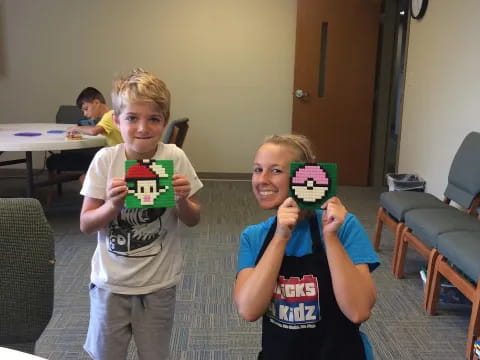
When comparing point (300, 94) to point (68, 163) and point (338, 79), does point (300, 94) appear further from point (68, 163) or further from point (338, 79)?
point (68, 163)

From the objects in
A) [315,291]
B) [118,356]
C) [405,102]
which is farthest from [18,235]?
[405,102]

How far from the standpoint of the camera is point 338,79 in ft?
16.7

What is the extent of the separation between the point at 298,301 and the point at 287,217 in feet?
0.70

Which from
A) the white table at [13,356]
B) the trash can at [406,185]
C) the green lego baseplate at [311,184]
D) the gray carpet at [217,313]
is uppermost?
the green lego baseplate at [311,184]

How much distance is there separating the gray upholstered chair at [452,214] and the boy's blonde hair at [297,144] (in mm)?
1521

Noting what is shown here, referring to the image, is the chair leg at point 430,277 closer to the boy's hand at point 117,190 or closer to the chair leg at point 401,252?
the chair leg at point 401,252

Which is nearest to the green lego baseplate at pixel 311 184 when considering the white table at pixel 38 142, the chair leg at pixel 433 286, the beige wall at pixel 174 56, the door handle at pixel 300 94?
the chair leg at pixel 433 286

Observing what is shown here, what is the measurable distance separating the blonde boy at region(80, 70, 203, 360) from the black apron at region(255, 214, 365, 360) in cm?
36

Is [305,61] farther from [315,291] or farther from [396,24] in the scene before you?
[315,291]

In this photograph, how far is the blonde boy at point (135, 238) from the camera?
1278mm

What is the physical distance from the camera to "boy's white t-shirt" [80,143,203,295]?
131 cm

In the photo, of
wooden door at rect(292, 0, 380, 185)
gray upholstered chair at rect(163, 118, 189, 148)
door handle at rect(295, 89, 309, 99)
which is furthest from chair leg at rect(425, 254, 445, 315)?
door handle at rect(295, 89, 309, 99)

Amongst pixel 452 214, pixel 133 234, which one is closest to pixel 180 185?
pixel 133 234

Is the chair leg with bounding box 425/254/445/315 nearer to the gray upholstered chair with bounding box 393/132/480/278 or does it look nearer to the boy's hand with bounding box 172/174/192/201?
the gray upholstered chair with bounding box 393/132/480/278
